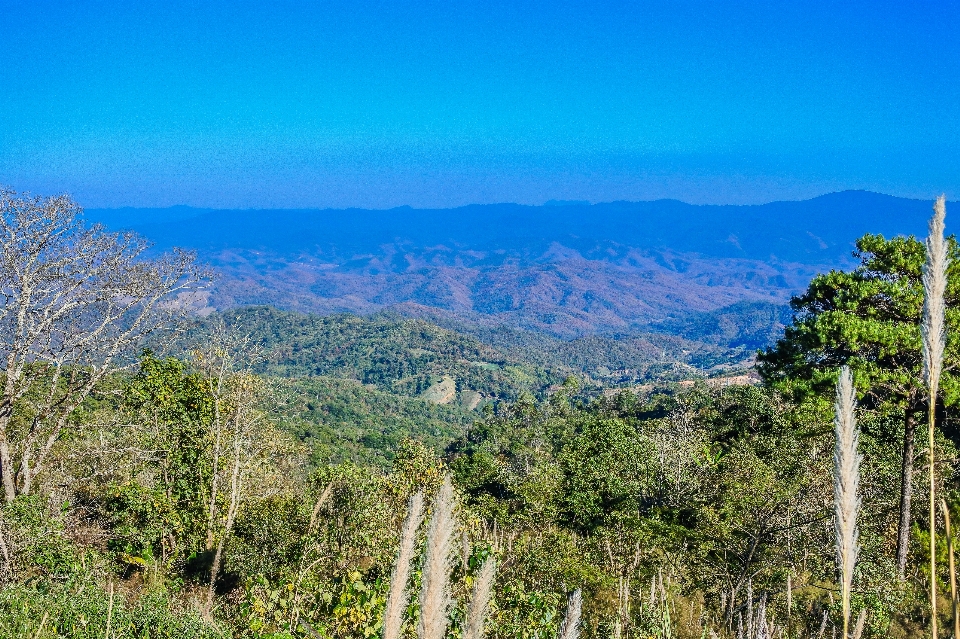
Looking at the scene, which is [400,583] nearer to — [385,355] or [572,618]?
[572,618]

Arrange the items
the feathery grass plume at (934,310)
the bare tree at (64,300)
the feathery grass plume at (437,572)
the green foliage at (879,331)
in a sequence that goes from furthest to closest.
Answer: the green foliage at (879,331)
the bare tree at (64,300)
the feathery grass plume at (934,310)
the feathery grass plume at (437,572)

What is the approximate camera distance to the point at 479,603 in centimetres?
107

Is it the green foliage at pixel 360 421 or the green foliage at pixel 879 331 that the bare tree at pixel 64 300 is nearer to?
the green foliage at pixel 879 331

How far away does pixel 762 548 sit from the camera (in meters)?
9.24

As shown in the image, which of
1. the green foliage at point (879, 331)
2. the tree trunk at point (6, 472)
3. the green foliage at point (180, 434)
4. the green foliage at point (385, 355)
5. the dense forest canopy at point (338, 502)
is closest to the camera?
the dense forest canopy at point (338, 502)

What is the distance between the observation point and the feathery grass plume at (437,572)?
1.04m

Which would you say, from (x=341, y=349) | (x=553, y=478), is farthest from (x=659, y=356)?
(x=553, y=478)

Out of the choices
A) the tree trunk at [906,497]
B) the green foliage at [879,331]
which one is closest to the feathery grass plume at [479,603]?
the green foliage at [879,331]

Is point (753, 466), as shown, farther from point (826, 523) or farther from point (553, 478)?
point (553, 478)

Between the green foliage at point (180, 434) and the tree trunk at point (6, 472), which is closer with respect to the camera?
the tree trunk at point (6, 472)

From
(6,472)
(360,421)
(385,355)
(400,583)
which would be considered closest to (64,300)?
(6,472)

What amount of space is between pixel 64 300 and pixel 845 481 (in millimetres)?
8352

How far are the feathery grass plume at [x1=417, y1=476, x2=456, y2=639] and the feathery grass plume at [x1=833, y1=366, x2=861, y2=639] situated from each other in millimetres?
698

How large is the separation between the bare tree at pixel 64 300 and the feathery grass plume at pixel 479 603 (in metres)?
7.55
